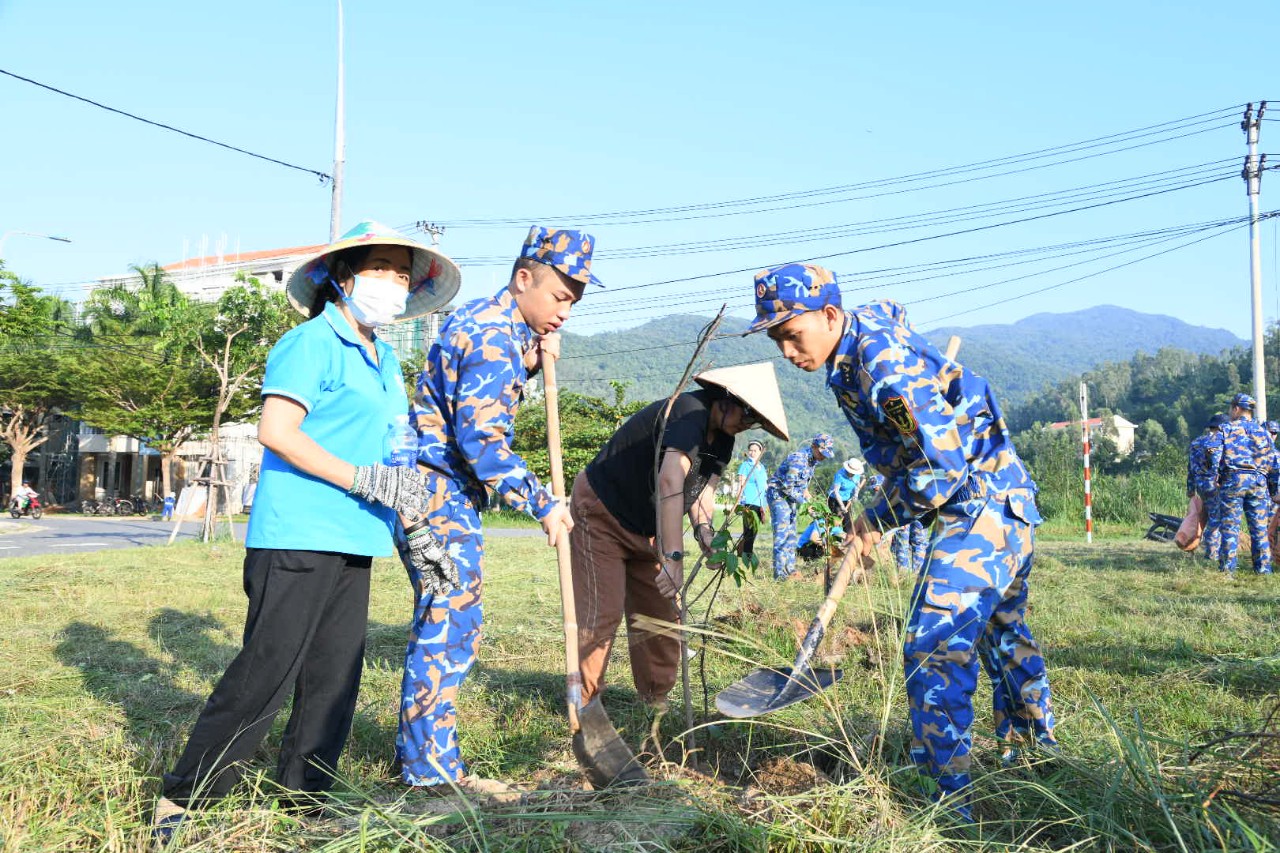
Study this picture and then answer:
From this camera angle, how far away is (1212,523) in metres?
10.9

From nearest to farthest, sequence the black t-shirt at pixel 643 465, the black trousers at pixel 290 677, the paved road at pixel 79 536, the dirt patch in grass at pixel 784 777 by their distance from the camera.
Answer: the black trousers at pixel 290 677 → the dirt patch in grass at pixel 784 777 → the black t-shirt at pixel 643 465 → the paved road at pixel 79 536

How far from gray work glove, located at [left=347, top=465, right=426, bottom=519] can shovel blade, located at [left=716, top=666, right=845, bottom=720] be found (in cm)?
112

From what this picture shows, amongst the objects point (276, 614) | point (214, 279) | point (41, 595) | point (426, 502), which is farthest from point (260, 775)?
point (214, 279)

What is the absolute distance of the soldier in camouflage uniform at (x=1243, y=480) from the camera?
10312 millimetres

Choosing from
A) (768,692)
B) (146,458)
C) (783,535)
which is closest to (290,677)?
(768,692)

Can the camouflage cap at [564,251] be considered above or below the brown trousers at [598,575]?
above

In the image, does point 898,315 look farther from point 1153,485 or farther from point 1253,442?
point 1153,485

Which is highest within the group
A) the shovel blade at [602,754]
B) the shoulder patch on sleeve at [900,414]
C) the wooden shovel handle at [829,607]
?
the shoulder patch on sleeve at [900,414]

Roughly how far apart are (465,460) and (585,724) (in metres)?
0.94

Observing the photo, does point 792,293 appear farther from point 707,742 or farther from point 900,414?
point 707,742

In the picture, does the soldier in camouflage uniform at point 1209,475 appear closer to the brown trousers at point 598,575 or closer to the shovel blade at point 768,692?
the brown trousers at point 598,575

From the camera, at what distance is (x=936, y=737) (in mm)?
2680

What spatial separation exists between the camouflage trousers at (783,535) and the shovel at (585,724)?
7.86 metres

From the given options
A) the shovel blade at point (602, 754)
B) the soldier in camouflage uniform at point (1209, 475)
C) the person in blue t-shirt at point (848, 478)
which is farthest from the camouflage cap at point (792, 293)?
the soldier in camouflage uniform at point (1209, 475)
